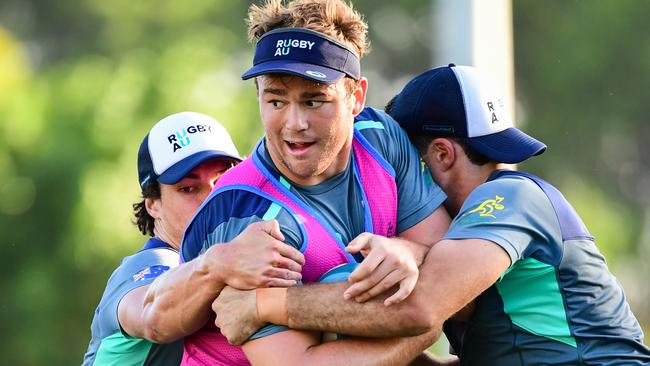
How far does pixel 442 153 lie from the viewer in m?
5.74

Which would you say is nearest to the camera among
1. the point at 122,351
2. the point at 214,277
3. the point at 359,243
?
the point at 359,243

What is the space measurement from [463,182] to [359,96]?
2.03 feet

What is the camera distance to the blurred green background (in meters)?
18.1

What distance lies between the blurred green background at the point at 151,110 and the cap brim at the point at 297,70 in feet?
39.2

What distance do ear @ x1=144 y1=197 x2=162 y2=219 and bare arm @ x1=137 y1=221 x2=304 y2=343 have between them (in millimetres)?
1050

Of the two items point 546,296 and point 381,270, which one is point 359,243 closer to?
point 381,270

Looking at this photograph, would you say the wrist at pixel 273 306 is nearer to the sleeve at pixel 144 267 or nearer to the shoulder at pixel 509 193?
the shoulder at pixel 509 193

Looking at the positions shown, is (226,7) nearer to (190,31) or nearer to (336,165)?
(190,31)

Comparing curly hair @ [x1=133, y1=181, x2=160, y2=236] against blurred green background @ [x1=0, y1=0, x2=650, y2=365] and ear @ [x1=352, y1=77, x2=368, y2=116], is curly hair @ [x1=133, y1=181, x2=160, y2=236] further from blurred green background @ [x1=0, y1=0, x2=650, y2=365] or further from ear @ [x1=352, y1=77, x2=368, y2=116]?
blurred green background @ [x1=0, y1=0, x2=650, y2=365]

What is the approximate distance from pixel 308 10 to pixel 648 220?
873 inches

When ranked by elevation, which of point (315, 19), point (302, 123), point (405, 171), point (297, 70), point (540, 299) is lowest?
point (540, 299)

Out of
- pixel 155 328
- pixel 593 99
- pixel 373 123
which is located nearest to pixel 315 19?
pixel 373 123

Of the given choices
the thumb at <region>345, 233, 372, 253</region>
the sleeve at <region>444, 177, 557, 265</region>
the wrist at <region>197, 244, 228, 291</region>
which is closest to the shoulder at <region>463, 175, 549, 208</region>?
the sleeve at <region>444, 177, 557, 265</region>

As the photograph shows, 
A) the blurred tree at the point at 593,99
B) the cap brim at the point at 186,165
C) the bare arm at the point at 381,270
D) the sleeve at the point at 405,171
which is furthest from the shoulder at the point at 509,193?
the blurred tree at the point at 593,99
